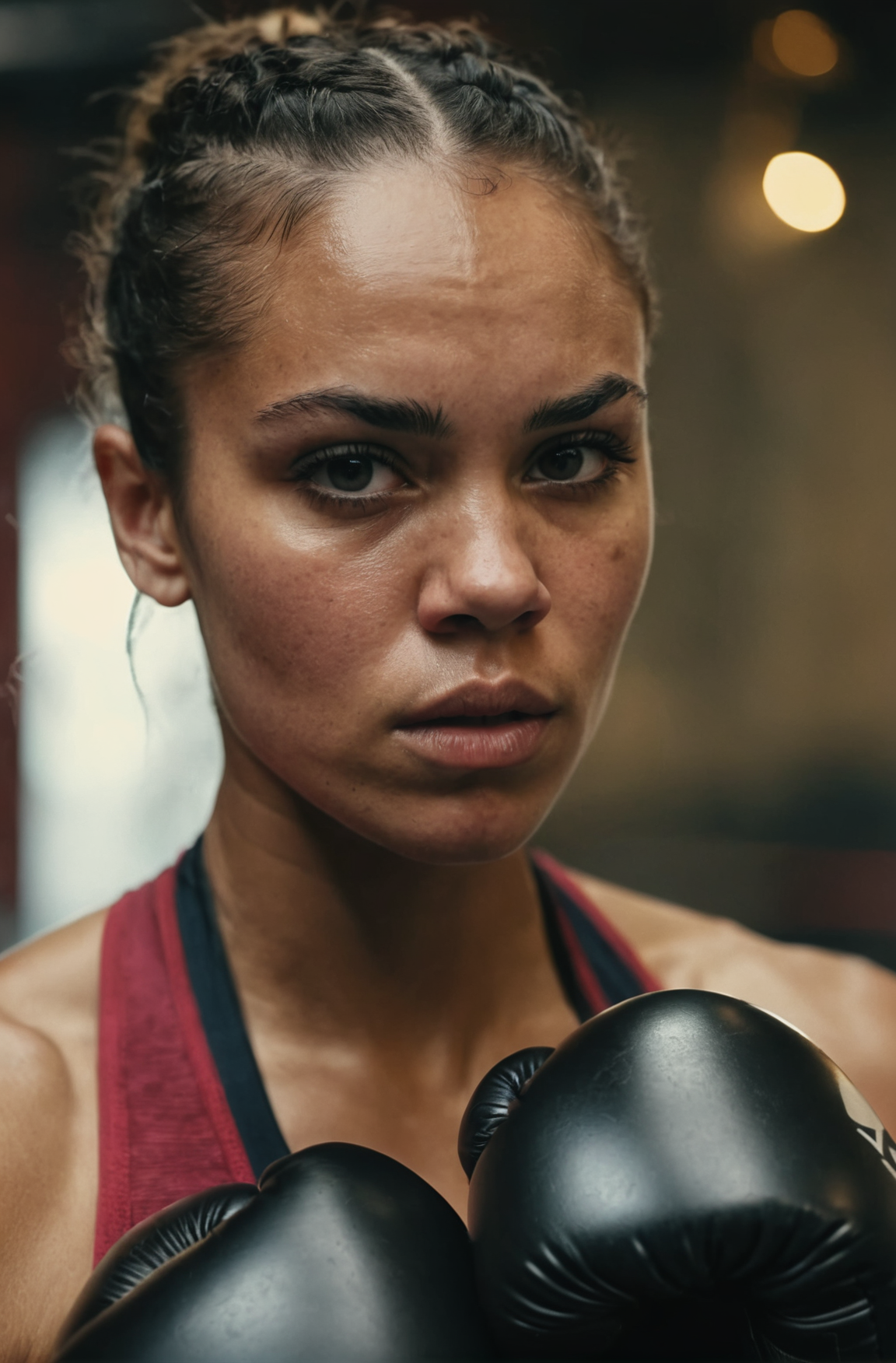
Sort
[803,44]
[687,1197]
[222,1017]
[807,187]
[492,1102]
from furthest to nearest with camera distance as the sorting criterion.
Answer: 1. [807,187]
2. [803,44]
3. [222,1017]
4. [492,1102]
5. [687,1197]

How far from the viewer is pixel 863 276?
2.08m

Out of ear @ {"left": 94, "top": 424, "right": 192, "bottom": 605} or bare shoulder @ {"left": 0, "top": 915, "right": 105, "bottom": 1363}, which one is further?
ear @ {"left": 94, "top": 424, "right": 192, "bottom": 605}

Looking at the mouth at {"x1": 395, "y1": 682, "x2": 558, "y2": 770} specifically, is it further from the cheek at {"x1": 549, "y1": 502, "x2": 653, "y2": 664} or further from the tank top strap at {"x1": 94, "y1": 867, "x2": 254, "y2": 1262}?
the tank top strap at {"x1": 94, "y1": 867, "x2": 254, "y2": 1262}

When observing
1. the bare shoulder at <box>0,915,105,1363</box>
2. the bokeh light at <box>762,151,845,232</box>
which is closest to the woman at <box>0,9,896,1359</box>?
the bare shoulder at <box>0,915,105,1363</box>

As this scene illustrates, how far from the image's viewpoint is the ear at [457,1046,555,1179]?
84 cm

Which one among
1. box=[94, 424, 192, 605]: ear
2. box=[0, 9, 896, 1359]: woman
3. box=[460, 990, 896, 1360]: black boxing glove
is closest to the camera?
box=[460, 990, 896, 1360]: black boxing glove

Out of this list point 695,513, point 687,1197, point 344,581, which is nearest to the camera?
point 687,1197

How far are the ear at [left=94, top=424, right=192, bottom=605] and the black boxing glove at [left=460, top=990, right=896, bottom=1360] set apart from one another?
58 centimetres

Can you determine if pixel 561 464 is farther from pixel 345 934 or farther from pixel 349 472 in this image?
pixel 345 934

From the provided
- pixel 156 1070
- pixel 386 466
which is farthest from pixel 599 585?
pixel 156 1070

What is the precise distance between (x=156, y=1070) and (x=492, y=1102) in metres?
0.34

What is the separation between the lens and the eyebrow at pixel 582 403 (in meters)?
0.95

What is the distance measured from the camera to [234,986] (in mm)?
1139

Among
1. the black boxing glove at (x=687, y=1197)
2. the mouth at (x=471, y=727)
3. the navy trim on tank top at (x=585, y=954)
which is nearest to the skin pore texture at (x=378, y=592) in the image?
the mouth at (x=471, y=727)
